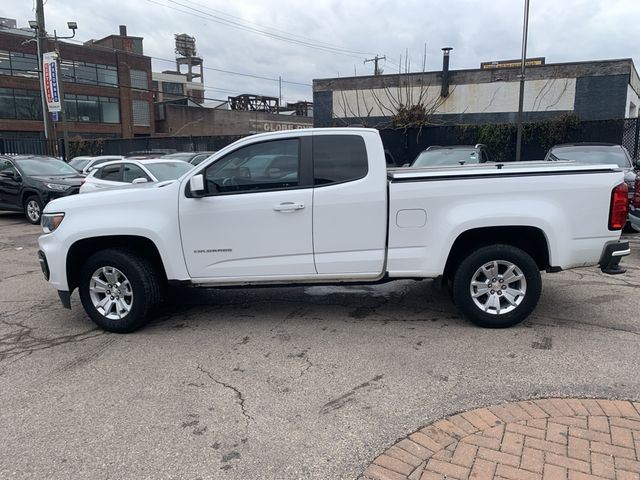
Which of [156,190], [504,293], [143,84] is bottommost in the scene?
[504,293]

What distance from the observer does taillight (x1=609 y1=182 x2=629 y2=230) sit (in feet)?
15.3

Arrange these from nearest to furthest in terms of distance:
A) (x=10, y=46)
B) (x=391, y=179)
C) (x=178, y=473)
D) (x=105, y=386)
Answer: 1. (x=178, y=473)
2. (x=105, y=386)
3. (x=391, y=179)
4. (x=10, y=46)

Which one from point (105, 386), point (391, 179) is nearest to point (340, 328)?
point (391, 179)

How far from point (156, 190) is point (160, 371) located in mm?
1764

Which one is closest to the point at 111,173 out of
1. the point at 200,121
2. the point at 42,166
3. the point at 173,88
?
the point at 42,166

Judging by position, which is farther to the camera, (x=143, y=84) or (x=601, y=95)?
(x=143, y=84)

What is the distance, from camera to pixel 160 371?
419 centimetres

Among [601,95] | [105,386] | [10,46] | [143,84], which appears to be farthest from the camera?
[143,84]

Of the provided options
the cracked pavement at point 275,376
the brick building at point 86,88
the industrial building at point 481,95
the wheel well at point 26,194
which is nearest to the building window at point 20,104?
the brick building at point 86,88

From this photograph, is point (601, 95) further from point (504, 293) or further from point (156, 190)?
point (156, 190)

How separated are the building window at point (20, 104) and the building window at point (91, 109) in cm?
267

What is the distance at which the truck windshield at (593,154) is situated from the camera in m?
10.9

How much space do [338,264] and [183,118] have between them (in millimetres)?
58939

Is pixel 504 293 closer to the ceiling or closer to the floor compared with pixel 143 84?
closer to the floor
